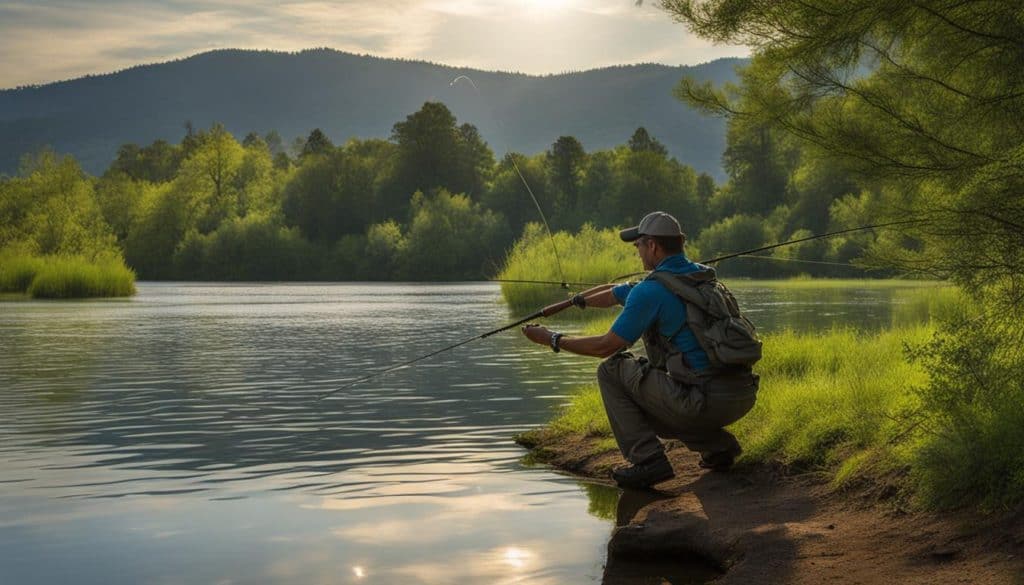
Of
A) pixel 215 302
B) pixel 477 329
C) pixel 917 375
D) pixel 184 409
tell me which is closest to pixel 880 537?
pixel 917 375

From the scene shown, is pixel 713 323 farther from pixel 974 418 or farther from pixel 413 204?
pixel 413 204

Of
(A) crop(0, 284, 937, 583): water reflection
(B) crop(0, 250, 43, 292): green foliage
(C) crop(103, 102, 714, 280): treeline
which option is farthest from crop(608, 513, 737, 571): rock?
(C) crop(103, 102, 714, 280): treeline

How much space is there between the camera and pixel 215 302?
48375 millimetres

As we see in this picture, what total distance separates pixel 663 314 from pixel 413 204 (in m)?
87.2

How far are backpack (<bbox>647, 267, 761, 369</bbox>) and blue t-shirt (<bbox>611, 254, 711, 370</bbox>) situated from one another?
0.17 ft

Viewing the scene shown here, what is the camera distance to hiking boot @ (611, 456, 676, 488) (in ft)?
26.6

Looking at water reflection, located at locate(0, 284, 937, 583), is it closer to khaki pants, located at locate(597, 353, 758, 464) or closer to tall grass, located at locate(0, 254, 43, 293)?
khaki pants, located at locate(597, 353, 758, 464)

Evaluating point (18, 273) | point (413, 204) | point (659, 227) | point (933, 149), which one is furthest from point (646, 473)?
point (413, 204)

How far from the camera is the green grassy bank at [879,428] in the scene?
642 cm

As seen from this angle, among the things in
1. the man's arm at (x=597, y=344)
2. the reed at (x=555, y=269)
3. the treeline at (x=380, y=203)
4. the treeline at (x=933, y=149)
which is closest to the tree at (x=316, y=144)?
the treeline at (x=380, y=203)

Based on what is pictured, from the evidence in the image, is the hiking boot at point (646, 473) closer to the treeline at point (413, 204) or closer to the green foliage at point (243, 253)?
the treeline at point (413, 204)

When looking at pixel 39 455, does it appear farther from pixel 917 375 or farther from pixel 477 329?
pixel 477 329

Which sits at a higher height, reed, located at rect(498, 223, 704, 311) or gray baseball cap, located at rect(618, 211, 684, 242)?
gray baseball cap, located at rect(618, 211, 684, 242)

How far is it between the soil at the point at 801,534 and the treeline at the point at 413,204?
235 feet
